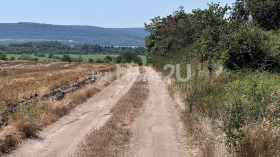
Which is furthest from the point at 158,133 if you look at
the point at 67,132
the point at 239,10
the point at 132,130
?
the point at 239,10

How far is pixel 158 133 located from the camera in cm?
1276

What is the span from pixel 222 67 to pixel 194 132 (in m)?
6.33

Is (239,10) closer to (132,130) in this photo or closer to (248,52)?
(248,52)

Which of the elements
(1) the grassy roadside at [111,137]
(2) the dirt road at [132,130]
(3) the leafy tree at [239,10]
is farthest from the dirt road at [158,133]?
(3) the leafy tree at [239,10]

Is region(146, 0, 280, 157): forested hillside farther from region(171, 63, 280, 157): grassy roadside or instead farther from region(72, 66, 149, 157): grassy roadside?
region(72, 66, 149, 157): grassy roadside

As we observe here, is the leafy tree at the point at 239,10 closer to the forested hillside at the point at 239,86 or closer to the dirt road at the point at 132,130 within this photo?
the forested hillside at the point at 239,86

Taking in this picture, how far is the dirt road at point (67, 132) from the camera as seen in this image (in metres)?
10.5

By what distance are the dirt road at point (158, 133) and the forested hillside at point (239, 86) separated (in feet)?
2.01

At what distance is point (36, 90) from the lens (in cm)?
2392

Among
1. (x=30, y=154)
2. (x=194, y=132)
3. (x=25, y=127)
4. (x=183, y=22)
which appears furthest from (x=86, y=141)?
(x=183, y=22)

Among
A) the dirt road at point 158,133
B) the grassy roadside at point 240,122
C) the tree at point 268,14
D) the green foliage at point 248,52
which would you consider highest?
the tree at point 268,14

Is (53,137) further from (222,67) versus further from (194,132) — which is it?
(222,67)

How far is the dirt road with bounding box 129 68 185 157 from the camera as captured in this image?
10.5 meters

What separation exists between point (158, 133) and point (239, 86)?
3.23 metres
